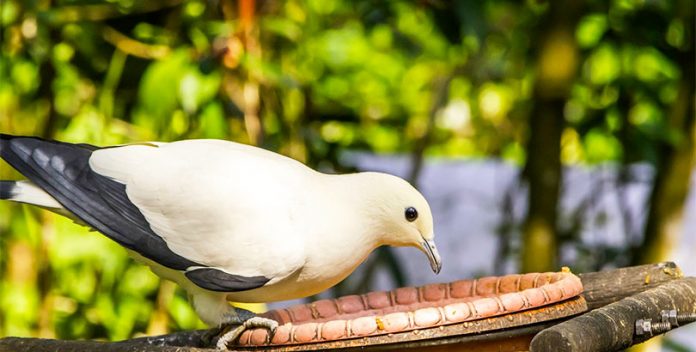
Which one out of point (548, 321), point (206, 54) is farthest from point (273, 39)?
point (548, 321)

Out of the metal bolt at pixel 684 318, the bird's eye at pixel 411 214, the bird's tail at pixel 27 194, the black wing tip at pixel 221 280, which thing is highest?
the bird's tail at pixel 27 194

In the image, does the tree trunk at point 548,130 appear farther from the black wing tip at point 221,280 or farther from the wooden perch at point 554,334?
the black wing tip at point 221,280

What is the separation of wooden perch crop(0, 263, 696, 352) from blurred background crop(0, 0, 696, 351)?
0.88 meters

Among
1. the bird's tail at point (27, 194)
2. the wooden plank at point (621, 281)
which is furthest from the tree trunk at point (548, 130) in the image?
the bird's tail at point (27, 194)

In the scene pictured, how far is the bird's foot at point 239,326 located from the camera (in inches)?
51.5

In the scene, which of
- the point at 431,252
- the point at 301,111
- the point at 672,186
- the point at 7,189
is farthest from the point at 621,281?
the point at 301,111

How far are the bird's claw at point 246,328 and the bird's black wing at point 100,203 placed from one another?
42 millimetres

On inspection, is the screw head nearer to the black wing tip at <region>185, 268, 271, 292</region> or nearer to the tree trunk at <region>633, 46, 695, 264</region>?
the black wing tip at <region>185, 268, 271, 292</region>

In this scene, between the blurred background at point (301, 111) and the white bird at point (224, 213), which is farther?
the blurred background at point (301, 111)

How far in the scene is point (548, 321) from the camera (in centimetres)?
131

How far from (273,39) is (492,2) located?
0.57m

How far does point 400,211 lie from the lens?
4.58 ft

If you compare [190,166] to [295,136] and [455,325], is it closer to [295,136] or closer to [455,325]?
[455,325]

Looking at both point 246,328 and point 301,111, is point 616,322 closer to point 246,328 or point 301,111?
point 246,328
